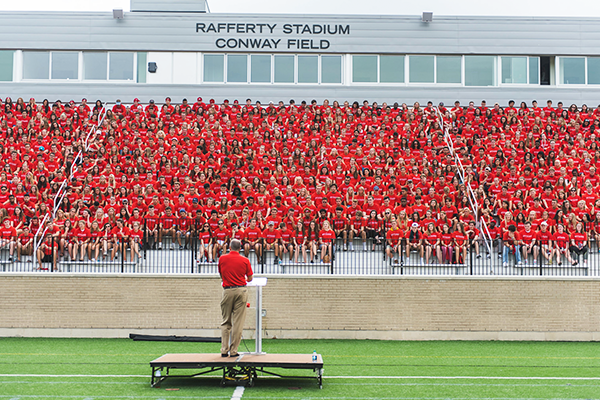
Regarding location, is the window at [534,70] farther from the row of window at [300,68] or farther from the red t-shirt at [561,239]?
the red t-shirt at [561,239]

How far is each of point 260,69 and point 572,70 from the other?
46.3 feet

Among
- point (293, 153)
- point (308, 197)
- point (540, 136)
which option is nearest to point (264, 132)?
point (293, 153)

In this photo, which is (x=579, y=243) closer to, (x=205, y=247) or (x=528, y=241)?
(x=528, y=241)

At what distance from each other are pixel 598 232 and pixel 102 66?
21.6m

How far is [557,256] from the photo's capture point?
1644cm

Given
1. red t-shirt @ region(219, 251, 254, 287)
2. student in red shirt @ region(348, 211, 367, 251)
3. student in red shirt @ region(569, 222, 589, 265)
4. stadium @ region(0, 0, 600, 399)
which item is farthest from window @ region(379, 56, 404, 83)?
red t-shirt @ region(219, 251, 254, 287)

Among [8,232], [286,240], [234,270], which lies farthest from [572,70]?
[234,270]

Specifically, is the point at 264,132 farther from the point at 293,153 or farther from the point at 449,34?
the point at 449,34

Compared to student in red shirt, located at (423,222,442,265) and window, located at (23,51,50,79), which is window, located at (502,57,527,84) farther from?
window, located at (23,51,50,79)

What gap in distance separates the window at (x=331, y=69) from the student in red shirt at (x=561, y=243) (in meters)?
14.3

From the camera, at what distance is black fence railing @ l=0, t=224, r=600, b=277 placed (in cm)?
1641

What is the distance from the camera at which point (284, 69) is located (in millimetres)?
28859

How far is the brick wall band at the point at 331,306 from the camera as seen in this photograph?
53.0 ft

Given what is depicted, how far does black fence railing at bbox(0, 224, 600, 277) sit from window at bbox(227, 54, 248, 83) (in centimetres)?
1359
